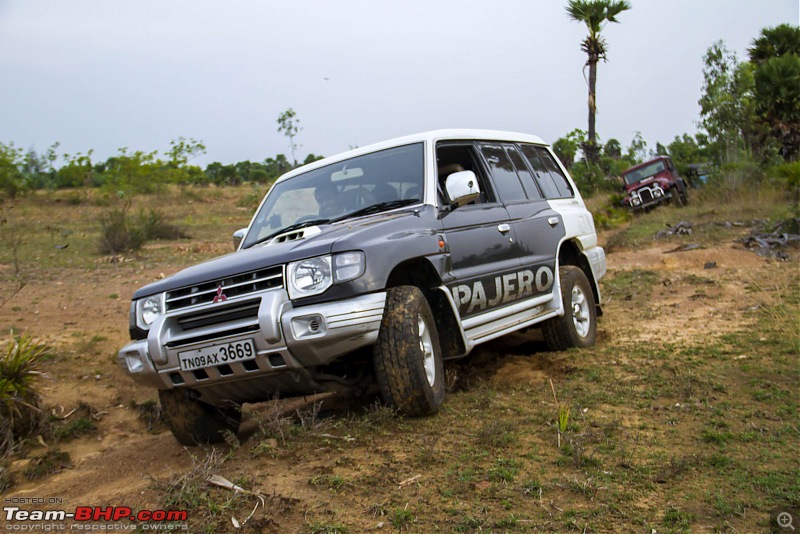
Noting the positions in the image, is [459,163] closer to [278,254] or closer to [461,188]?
[461,188]

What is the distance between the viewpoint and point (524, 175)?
6461mm

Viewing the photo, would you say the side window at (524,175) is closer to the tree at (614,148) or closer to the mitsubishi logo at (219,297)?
the mitsubishi logo at (219,297)

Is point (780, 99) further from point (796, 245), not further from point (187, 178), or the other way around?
point (187, 178)

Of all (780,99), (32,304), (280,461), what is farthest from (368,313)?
(780,99)

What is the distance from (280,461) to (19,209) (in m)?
25.7

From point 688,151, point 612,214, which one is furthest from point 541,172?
point 688,151

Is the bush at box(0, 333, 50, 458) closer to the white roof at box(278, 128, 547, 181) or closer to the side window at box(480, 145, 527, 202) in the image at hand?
the white roof at box(278, 128, 547, 181)

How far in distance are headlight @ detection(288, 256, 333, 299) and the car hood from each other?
36 millimetres

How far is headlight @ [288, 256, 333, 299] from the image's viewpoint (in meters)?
4.03

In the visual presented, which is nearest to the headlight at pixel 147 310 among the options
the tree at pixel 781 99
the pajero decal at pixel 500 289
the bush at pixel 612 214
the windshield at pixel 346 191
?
the windshield at pixel 346 191

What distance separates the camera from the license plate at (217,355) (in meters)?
3.98

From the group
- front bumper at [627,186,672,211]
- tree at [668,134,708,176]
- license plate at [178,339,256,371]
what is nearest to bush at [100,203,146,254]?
license plate at [178,339,256,371]

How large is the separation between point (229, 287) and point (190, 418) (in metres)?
1.02

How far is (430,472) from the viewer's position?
3.71 meters
